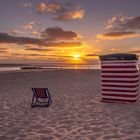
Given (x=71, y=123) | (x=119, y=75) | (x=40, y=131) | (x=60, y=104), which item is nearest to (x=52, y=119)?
(x=71, y=123)

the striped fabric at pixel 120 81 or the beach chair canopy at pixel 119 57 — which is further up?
the beach chair canopy at pixel 119 57

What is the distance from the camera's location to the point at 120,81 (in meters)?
10.7

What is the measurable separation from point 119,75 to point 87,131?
4479mm

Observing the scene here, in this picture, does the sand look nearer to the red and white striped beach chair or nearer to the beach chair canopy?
the red and white striped beach chair

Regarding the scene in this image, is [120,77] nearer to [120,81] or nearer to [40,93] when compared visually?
[120,81]

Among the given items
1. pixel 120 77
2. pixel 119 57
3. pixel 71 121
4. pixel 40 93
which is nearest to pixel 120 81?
pixel 120 77

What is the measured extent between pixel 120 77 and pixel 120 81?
0.55 feet

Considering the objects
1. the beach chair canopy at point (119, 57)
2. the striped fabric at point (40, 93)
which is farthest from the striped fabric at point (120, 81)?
the striped fabric at point (40, 93)

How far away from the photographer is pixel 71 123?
7.56 meters

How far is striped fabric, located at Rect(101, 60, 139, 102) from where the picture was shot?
34.5 feet

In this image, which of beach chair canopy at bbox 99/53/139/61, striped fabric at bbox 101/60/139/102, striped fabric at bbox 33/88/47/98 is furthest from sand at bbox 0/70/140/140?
beach chair canopy at bbox 99/53/139/61

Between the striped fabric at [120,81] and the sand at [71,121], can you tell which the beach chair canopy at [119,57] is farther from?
the sand at [71,121]

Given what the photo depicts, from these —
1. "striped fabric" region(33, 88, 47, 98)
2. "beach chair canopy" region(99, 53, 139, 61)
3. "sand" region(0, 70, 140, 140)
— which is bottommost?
"sand" region(0, 70, 140, 140)

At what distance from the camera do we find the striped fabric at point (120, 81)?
10.5m
